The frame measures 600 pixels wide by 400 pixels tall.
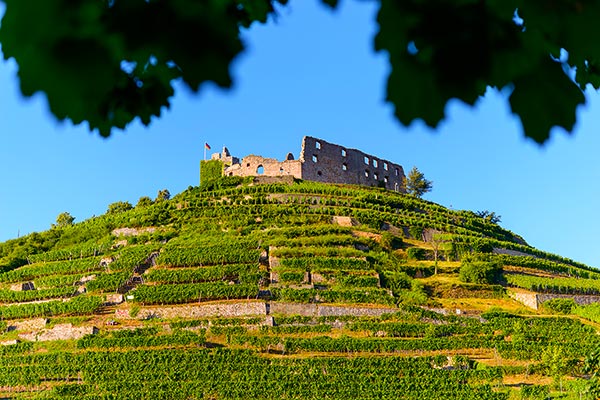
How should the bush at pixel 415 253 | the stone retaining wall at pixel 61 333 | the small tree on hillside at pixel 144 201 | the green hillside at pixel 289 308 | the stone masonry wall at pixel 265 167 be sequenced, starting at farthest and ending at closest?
the small tree on hillside at pixel 144 201 → the stone masonry wall at pixel 265 167 → the bush at pixel 415 253 → the stone retaining wall at pixel 61 333 → the green hillside at pixel 289 308

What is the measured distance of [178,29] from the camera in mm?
2318

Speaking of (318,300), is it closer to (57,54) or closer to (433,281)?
(433,281)

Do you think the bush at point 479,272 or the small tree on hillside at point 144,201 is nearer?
the bush at point 479,272

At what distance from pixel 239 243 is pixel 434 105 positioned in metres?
40.8

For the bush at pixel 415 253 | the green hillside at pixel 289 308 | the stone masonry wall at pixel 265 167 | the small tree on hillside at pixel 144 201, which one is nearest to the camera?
the green hillside at pixel 289 308

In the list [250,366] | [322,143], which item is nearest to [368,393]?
[250,366]

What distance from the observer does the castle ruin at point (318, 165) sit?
56.3m

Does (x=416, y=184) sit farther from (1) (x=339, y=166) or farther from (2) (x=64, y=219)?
(2) (x=64, y=219)

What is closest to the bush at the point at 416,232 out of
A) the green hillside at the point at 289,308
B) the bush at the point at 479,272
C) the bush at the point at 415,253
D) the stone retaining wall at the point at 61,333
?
the green hillside at the point at 289,308

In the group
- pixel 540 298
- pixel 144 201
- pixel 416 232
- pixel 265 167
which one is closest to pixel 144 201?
pixel 144 201

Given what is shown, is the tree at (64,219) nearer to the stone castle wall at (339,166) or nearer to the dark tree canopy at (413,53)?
the stone castle wall at (339,166)

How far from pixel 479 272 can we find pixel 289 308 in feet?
41.7

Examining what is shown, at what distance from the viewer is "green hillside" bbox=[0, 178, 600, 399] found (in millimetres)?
29281

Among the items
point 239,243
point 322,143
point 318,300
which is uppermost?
point 322,143
